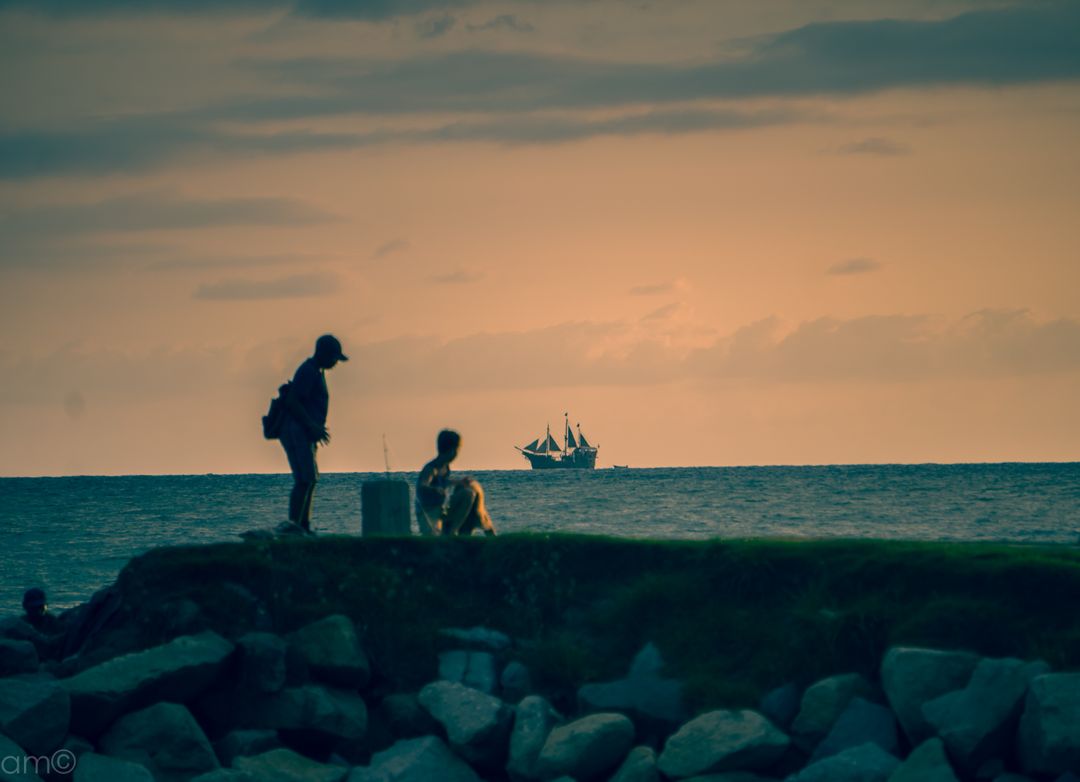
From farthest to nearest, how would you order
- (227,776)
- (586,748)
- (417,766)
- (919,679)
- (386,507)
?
(386,507), (417,766), (586,748), (919,679), (227,776)

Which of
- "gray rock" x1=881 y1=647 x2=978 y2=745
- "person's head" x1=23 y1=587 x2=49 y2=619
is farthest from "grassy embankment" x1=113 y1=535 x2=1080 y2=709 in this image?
"person's head" x1=23 y1=587 x2=49 y2=619

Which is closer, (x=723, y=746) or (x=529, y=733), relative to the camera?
(x=723, y=746)

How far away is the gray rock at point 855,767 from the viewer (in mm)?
12070

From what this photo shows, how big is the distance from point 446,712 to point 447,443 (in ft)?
17.8

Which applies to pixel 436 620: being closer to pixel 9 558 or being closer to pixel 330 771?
pixel 330 771

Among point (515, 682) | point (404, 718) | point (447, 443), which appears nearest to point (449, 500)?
point (447, 443)

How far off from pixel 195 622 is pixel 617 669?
4779 mm

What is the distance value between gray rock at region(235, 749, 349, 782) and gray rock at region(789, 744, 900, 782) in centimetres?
439

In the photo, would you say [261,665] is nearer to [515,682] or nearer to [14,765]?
[515,682]

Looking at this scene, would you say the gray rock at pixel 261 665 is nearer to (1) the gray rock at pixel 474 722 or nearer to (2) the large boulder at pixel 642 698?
(1) the gray rock at pixel 474 722

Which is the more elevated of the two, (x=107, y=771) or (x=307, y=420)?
(x=307, y=420)

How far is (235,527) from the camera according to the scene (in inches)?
2569

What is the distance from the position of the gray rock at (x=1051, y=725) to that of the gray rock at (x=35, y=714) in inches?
347

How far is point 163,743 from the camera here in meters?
13.7
